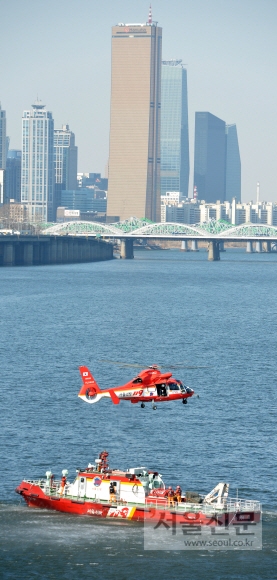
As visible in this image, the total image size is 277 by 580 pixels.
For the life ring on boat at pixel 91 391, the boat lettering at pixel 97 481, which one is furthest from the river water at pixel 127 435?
the life ring on boat at pixel 91 391

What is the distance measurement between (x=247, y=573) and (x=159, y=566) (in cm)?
471

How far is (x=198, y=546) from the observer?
6788cm

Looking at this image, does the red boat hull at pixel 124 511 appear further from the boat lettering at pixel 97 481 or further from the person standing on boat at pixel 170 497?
the boat lettering at pixel 97 481

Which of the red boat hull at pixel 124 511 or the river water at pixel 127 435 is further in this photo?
the red boat hull at pixel 124 511

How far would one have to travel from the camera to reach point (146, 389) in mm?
79125

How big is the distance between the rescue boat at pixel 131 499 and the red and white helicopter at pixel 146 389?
7.78 metres

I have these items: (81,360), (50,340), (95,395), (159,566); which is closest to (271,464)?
(95,395)

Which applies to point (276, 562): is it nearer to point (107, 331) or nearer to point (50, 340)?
point (50, 340)

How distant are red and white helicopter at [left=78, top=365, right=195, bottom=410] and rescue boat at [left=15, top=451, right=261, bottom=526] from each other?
778 cm

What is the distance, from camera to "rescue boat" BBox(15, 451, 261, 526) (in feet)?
224

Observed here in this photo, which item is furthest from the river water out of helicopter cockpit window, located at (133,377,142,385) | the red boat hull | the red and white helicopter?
helicopter cockpit window, located at (133,377,142,385)

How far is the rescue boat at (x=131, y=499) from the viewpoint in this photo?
68.2 meters

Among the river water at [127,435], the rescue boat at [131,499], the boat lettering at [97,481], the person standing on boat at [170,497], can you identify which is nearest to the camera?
the river water at [127,435]

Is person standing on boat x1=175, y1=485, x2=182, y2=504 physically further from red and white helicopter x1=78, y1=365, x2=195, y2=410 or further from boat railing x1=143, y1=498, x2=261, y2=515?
red and white helicopter x1=78, y1=365, x2=195, y2=410
